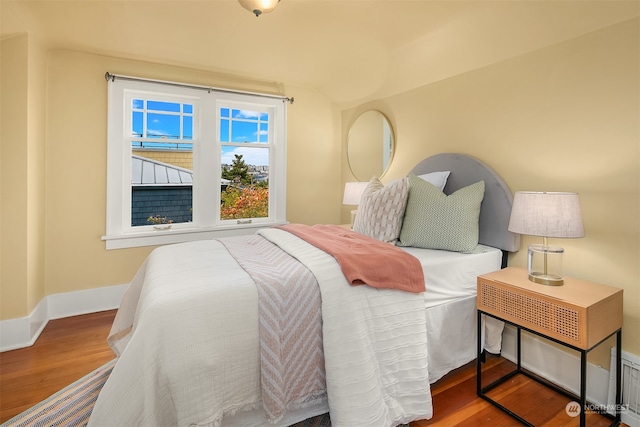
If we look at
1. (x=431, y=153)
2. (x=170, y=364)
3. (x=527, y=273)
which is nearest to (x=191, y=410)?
(x=170, y=364)

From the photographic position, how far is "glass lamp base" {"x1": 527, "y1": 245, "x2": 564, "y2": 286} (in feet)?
5.41

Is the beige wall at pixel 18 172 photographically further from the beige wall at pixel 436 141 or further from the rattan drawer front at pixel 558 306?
the rattan drawer front at pixel 558 306

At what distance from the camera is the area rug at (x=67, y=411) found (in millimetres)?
1538

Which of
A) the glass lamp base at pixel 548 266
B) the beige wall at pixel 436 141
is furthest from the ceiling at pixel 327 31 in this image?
the glass lamp base at pixel 548 266

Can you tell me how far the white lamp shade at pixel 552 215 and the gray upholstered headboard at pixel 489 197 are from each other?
444 mm

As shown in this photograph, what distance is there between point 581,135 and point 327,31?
1.84 m

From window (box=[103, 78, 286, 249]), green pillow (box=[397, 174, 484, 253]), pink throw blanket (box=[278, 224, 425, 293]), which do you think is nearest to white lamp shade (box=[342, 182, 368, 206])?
window (box=[103, 78, 286, 249])

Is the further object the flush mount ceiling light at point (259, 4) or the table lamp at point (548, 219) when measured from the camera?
the flush mount ceiling light at point (259, 4)

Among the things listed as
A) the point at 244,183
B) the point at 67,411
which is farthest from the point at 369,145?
the point at 67,411

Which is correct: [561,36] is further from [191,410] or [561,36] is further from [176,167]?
[176,167]

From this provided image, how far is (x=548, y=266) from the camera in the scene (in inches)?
72.9

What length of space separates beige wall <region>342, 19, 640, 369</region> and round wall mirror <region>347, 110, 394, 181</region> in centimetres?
87

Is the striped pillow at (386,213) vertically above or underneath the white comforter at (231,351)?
above

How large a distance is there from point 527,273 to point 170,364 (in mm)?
1903
